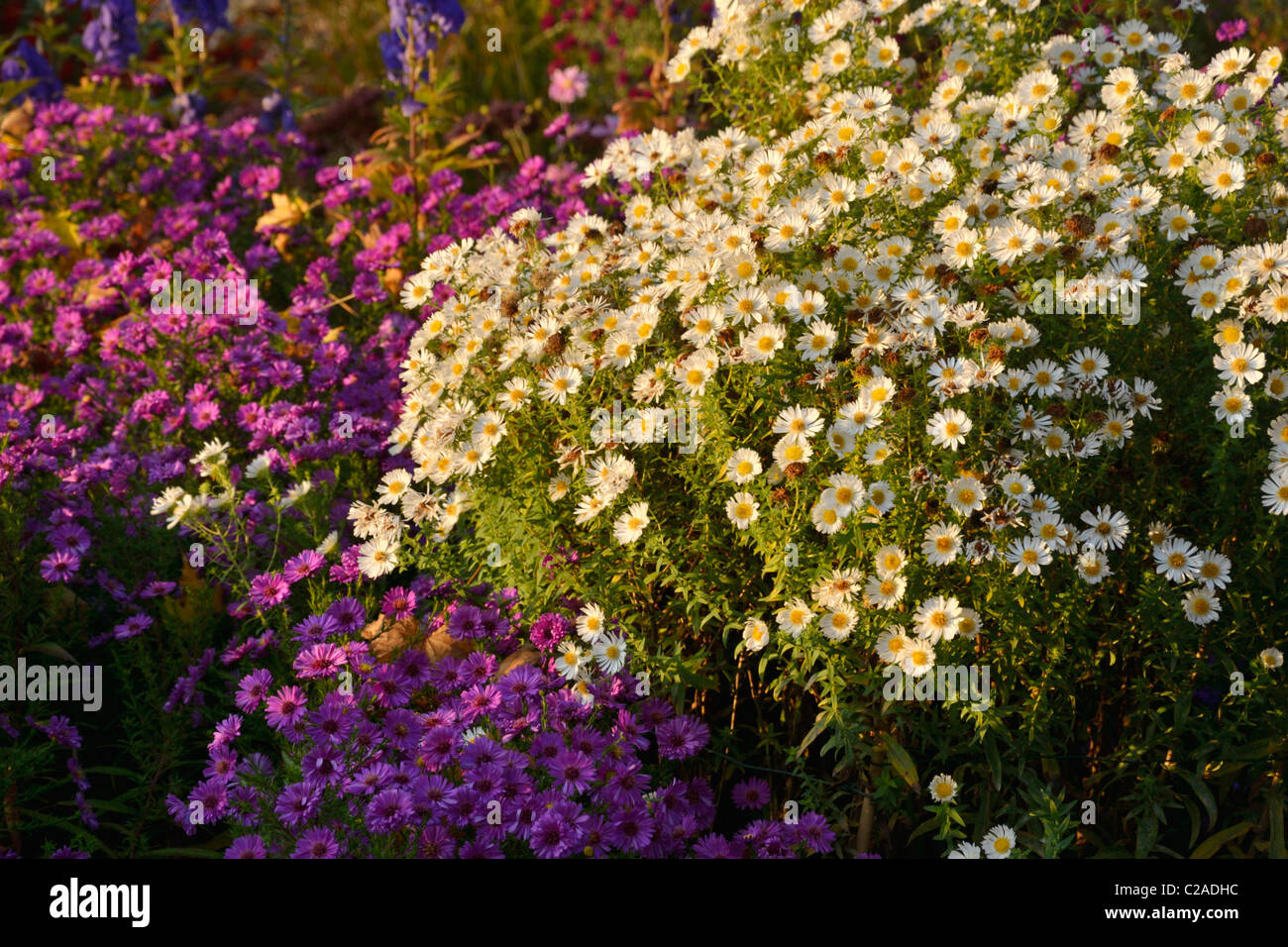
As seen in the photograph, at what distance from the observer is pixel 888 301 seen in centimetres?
278

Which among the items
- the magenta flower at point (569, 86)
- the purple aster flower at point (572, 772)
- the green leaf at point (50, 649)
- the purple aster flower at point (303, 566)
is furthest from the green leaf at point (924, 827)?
the magenta flower at point (569, 86)

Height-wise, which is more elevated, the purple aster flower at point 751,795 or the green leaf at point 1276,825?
the purple aster flower at point 751,795

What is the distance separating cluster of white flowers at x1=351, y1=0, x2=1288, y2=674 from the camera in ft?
8.33

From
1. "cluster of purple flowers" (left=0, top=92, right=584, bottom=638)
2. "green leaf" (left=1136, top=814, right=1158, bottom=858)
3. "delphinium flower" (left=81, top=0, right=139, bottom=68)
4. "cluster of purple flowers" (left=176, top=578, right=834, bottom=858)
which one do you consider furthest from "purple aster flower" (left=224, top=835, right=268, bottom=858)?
"delphinium flower" (left=81, top=0, right=139, bottom=68)

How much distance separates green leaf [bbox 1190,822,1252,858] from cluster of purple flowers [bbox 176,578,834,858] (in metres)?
0.88

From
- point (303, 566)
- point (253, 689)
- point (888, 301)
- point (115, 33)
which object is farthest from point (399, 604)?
point (115, 33)

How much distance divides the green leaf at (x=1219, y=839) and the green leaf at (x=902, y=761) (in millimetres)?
663

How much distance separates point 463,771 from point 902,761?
96 centimetres

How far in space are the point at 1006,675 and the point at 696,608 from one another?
74 centimetres

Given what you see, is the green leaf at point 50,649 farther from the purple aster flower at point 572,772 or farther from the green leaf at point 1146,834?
the green leaf at point 1146,834

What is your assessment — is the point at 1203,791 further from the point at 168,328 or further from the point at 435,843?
the point at 168,328

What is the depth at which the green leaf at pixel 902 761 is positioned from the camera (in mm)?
2600
